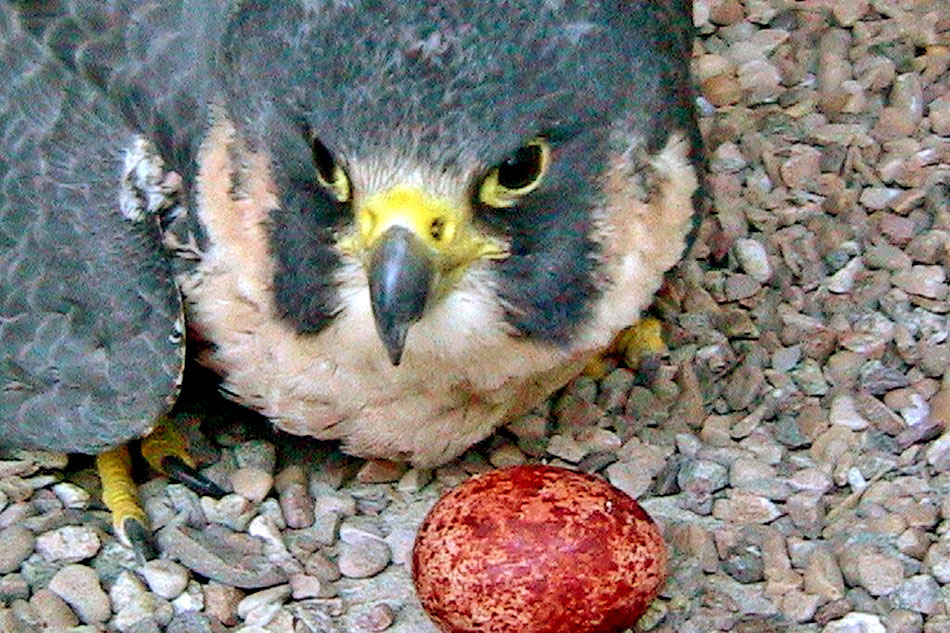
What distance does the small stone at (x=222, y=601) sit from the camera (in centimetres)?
375

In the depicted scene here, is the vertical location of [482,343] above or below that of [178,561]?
above

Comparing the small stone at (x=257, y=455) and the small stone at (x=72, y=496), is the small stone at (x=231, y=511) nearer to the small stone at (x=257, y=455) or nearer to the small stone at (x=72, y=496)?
the small stone at (x=257, y=455)

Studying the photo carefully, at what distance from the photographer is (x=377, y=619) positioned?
374cm

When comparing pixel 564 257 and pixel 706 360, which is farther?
pixel 706 360

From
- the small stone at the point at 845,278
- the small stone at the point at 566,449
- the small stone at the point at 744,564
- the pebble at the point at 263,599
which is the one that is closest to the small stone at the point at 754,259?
the small stone at the point at 845,278

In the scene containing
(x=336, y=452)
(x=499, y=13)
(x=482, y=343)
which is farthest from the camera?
(x=336, y=452)

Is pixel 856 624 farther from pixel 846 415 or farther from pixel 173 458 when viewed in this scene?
pixel 173 458

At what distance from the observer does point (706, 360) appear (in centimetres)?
434

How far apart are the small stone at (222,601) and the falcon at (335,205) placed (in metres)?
0.35

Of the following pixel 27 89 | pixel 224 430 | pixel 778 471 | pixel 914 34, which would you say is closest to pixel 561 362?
pixel 778 471

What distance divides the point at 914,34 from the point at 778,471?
1.62 m

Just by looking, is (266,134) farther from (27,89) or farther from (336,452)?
(336,452)

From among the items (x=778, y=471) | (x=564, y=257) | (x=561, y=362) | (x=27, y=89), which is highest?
(x=27, y=89)

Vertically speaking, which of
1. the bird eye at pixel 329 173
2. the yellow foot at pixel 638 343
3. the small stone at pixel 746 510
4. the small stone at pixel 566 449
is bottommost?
the small stone at pixel 746 510
